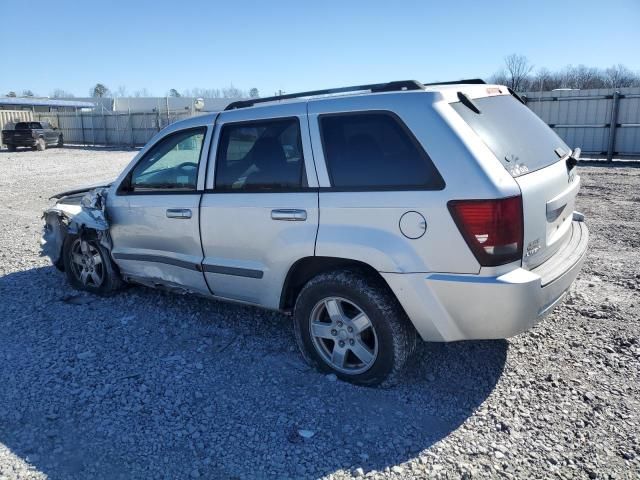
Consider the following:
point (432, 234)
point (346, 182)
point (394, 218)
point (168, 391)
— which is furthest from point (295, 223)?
point (168, 391)

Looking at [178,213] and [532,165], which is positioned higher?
[532,165]

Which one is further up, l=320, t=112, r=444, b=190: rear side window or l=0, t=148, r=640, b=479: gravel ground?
l=320, t=112, r=444, b=190: rear side window

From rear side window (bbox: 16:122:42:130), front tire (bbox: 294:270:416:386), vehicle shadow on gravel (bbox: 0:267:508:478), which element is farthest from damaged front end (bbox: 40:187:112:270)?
rear side window (bbox: 16:122:42:130)

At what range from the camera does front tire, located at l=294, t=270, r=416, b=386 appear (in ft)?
11.0

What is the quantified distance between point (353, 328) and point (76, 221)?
129 inches

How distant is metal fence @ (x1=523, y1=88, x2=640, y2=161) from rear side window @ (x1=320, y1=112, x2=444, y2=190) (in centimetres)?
1528

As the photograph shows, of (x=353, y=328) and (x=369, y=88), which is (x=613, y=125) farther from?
(x=353, y=328)

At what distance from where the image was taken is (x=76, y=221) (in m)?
5.21

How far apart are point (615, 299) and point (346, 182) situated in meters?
3.09

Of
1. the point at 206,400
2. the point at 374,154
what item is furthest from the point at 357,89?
the point at 206,400

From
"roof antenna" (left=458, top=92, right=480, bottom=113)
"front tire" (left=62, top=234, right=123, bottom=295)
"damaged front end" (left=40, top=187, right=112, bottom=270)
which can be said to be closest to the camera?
"roof antenna" (left=458, top=92, right=480, bottom=113)

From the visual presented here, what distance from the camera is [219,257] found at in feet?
13.5

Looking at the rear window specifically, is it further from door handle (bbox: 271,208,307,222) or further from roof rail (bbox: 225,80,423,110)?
door handle (bbox: 271,208,307,222)

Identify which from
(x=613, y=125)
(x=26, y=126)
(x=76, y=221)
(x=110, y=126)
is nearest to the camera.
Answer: (x=76, y=221)
